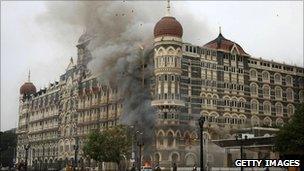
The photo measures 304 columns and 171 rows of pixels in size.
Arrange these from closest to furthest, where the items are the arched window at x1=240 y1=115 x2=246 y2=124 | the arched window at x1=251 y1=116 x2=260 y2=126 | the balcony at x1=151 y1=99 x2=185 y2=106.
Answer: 1. the balcony at x1=151 y1=99 x2=185 y2=106
2. the arched window at x1=240 y1=115 x2=246 y2=124
3. the arched window at x1=251 y1=116 x2=260 y2=126

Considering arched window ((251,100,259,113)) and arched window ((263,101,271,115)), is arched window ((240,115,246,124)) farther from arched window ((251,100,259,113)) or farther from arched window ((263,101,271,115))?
arched window ((263,101,271,115))

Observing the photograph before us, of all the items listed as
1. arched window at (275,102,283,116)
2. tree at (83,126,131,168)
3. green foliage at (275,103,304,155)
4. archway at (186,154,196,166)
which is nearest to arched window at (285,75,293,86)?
arched window at (275,102,283,116)

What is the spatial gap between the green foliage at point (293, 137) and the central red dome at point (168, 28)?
31.8 m

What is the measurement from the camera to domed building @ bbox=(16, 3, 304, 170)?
278ft

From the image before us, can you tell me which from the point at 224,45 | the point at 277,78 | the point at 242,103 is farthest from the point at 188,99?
the point at 277,78

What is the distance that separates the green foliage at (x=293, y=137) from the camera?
190 ft

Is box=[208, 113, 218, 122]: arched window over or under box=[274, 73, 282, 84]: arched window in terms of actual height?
under

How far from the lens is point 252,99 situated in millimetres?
96750

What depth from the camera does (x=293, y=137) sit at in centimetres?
5872

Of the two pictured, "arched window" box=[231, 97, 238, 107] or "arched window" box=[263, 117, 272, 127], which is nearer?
"arched window" box=[231, 97, 238, 107]

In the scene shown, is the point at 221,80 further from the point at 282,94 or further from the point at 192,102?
the point at 282,94

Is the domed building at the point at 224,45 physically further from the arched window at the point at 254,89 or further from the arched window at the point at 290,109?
the arched window at the point at 290,109

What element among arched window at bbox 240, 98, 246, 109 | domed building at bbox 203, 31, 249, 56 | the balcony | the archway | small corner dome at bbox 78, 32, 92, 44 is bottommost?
the archway

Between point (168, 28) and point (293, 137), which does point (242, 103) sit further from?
point (293, 137)
